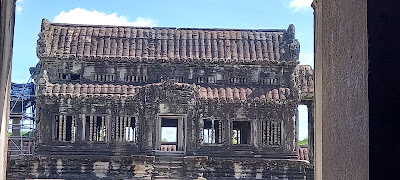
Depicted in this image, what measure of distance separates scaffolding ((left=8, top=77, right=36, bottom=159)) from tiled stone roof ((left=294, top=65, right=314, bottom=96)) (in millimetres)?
9906

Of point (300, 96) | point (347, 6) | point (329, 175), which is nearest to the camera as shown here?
point (347, 6)

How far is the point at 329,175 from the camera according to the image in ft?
14.7

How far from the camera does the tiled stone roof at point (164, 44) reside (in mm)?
20984

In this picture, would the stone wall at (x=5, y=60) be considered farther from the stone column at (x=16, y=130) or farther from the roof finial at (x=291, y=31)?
the roof finial at (x=291, y=31)

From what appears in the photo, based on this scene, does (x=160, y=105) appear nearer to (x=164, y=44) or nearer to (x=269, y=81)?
(x=164, y=44)

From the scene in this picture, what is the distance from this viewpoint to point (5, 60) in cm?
495

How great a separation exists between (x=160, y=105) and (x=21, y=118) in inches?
227

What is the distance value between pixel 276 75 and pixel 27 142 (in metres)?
→ 10.2

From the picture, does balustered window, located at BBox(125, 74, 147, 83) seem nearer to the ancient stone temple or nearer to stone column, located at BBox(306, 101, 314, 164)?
the ancient stone temple

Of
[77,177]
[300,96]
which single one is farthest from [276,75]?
[77,177]

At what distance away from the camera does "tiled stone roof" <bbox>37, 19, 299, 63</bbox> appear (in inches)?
826
